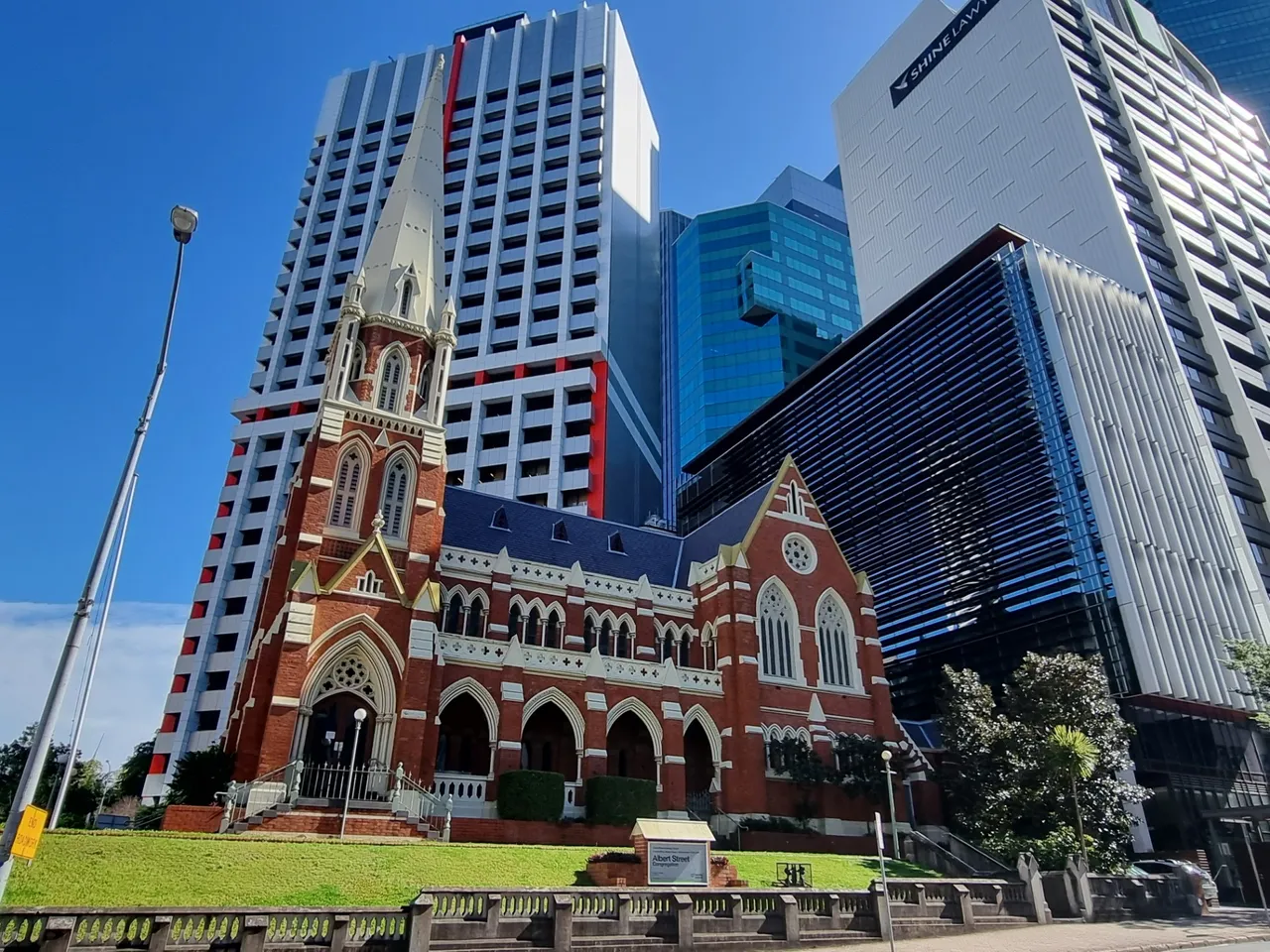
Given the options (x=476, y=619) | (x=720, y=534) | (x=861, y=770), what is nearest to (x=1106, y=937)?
(x=861, y=770)

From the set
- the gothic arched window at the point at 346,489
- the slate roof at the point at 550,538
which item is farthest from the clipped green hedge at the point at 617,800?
the gothic arched window at the point at 346,489

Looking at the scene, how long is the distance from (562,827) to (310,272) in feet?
255

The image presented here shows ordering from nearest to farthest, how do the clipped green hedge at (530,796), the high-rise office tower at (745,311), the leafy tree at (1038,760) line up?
the clipped green hedge at (530,796), the leafy tree at (1038,760), the high-rise office tower at (745,311)

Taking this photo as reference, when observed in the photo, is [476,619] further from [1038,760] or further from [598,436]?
[598,436]

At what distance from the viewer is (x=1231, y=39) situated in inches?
5610

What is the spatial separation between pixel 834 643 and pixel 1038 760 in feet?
37.6

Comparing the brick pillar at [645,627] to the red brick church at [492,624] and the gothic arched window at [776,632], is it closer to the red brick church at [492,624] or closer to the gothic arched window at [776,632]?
the red brick church at [492,624]

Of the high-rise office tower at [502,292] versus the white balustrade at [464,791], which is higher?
the high-rise office tower at [502,292]

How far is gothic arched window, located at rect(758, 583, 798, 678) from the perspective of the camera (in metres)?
38.7

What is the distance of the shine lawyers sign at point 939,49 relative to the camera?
86.0m

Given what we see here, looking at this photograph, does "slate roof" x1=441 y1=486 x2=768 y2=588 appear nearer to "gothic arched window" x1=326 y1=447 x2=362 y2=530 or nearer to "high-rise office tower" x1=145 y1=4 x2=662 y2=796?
"gothic arched window" x1=326 y1=447 x2=362 y2=530

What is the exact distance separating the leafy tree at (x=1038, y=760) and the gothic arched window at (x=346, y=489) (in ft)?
84.2

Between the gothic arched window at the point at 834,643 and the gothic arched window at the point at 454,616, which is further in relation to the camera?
the gothic arched window at the point at 834,643

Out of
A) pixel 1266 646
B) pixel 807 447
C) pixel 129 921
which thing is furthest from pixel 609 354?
pixel 129 921
